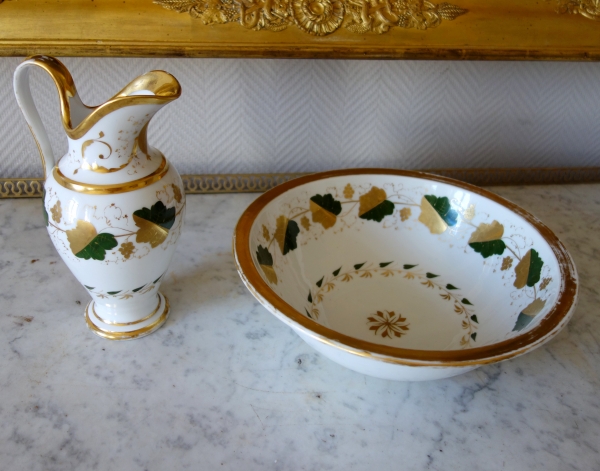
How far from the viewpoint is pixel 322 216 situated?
642 mm

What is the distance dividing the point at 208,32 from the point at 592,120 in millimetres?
641

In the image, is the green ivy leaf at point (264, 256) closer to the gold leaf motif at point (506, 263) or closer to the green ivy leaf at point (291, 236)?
the green ivy leaf at point (291, 236)

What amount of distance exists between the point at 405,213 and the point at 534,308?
211 millimetres

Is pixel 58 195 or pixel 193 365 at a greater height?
pixel 58 195

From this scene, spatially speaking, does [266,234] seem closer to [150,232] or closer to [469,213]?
[150,232]

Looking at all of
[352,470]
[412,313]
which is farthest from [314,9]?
[352,470]

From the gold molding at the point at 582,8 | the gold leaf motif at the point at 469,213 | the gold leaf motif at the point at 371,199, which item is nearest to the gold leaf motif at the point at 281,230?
the gold leaf motif at the point at 371,199

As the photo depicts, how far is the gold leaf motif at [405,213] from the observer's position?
2.17 ft

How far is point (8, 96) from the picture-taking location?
26.7 inches

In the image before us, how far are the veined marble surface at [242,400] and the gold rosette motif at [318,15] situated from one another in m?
0.31

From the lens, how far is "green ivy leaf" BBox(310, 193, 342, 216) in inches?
25.0

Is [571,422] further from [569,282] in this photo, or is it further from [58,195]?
[58,195]

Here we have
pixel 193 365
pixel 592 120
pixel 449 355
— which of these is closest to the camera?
pixel 449 355

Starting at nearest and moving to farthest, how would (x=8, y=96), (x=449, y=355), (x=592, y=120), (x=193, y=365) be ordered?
1. (x=449, y=355)
2. (x=193, y=365)
3. (x=8, y=96)
4. (x=592, y=120)
